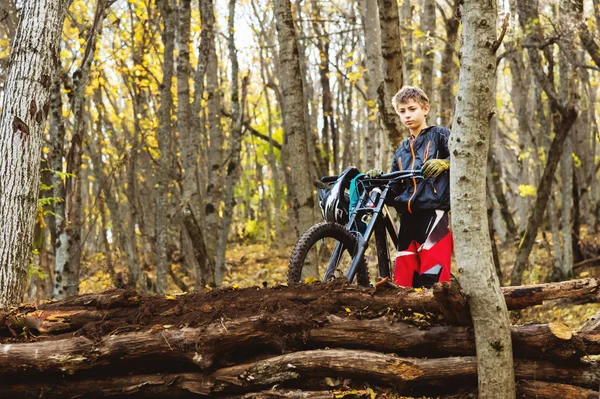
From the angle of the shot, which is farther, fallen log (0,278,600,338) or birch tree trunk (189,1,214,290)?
birch tree trunk (189,1,214,290)

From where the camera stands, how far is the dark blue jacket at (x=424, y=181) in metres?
4.98

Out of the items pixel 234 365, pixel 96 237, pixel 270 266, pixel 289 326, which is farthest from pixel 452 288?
pixel 96 237

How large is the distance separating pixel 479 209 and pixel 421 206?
1.49m

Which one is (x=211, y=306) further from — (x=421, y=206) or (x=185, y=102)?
(x=185, y=102)

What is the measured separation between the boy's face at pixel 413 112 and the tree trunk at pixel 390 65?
170 centimetres

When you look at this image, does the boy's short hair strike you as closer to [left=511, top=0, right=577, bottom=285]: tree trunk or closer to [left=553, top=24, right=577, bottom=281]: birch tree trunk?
[left=511, top=0, right=577, bottom=285]: tree trunk

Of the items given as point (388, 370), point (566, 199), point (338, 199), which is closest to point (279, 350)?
point (388, 370)

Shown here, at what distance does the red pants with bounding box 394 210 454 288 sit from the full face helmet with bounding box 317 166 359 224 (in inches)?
21.9

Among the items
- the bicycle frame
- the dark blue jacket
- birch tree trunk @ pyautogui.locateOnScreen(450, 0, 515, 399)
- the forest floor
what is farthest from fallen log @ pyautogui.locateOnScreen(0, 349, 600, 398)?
the forest floor

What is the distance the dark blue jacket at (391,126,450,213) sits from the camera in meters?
4.98

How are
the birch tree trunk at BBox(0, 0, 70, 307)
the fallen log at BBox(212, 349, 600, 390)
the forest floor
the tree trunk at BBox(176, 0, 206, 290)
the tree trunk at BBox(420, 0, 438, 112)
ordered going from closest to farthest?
1. the fallen log at BBox(212, 349, 600, 390)
2. the birch tree trunk at BBox(0, 0, 70, 307)
3. the tree trunk at BBox(176, 0, 206, 290)
4. the forest floor
5. the tree trunk at BBox(420, 0, 438, 112)

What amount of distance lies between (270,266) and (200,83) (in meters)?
6.11

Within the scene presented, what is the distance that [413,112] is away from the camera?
17.0 feet

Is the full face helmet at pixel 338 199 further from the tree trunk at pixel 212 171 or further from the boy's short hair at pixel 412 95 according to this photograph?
the tree trunk at pixel 212 171
